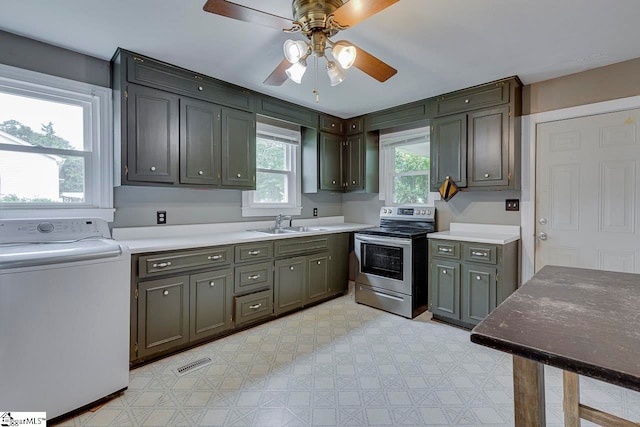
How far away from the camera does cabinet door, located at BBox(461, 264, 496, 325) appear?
9.03ft

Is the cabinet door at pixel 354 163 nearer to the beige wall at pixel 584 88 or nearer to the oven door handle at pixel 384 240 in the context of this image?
the oven door handle at pixel 384 240

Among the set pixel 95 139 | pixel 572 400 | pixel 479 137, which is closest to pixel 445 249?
pixel 479 137

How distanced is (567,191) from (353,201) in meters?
2.52

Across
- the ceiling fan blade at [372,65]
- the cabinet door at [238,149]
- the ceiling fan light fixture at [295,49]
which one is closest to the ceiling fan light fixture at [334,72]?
the ceiling fan blade at [372,65]

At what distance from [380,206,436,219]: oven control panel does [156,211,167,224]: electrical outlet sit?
2608 mm

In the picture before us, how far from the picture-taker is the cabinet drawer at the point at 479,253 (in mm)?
2738

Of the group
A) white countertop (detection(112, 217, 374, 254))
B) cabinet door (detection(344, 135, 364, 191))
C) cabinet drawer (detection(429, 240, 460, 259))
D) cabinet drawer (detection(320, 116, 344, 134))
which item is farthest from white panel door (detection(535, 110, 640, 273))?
cabinet drawer (detection(320, 116, 344, 134))

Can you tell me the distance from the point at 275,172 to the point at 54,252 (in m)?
2.48

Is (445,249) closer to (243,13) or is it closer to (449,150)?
(449,150)

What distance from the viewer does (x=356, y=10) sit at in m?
1.50

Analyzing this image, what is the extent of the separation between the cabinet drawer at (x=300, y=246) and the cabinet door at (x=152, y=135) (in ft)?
3.81

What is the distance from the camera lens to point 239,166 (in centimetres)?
311

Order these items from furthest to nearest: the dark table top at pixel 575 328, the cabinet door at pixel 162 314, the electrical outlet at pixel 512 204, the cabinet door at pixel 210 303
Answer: the electrical outlet at pixel 512 204 < the cabinet door at pixel 210 303 < the cabinet door at pixel 162 314 < the dark table top at pixel 575 328

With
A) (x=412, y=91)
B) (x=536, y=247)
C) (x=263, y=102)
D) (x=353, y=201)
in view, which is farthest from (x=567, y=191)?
(x=263, y=102)
